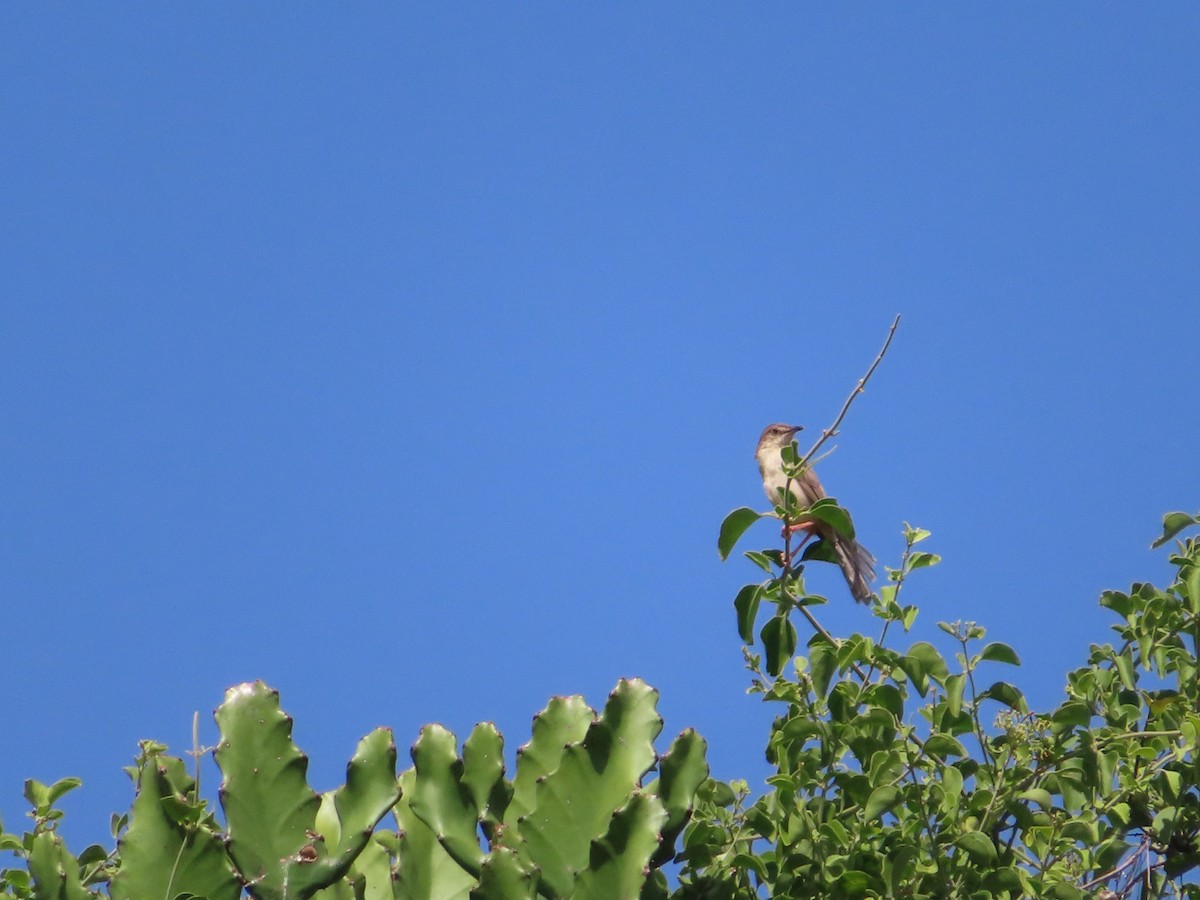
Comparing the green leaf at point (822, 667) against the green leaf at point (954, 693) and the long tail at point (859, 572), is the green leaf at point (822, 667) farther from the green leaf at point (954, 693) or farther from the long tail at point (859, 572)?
the long tail at point (859, 572)

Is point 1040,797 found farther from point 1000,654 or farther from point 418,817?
point 418,817

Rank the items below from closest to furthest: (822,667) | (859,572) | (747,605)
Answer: (822,667), (747,605), (859,572)

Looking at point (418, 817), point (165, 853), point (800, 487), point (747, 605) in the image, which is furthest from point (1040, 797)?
point (800, 487)

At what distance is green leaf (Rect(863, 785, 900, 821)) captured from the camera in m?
3.91

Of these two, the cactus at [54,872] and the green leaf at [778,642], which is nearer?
the cactus at [54,872]

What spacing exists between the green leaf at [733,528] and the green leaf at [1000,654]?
31.7 inches

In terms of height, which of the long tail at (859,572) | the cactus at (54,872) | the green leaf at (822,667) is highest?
the long tail at (859,572)

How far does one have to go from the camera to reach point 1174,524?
468 cm

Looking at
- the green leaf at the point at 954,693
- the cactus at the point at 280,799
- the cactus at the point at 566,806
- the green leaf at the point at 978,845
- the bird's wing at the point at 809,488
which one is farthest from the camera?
the bird's wing at the point at 809,488

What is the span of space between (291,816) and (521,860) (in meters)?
0.64

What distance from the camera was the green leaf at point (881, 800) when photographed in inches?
154

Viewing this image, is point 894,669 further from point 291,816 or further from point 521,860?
point 291,816

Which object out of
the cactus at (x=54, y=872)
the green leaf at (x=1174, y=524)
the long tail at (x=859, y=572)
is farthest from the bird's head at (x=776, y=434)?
the cactus at (x=54, y=872)

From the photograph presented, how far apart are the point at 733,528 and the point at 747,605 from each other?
0.82 feet
